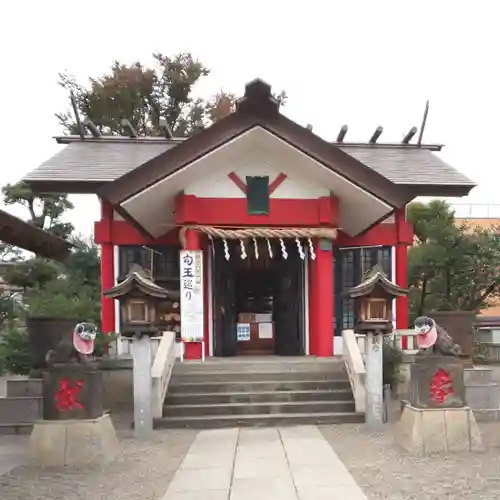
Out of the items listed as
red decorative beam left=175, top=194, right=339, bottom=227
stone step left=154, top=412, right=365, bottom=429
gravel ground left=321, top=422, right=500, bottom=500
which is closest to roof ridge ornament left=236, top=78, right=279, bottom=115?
red decorative beam left=175, top=194, right=339, bottom=227

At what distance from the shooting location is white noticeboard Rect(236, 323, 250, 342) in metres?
14.3

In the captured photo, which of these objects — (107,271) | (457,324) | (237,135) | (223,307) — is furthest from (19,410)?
(457,324)

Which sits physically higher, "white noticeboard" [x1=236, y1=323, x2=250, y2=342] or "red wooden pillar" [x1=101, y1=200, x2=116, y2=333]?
"red wooden pillar" [x1=101, y1=200, x2=116, y2=333]

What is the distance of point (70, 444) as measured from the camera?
7.49 meters

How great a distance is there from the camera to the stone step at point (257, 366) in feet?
36.1

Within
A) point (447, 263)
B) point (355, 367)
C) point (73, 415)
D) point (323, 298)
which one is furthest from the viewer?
point (447, 263)

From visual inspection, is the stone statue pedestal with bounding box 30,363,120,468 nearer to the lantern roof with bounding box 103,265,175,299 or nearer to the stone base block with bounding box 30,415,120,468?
the stone base block with bounding box 30,415,120,468

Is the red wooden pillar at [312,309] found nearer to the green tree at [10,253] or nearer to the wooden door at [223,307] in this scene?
the wooden door at [223,307]

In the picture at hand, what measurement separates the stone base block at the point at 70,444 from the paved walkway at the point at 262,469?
109 cm

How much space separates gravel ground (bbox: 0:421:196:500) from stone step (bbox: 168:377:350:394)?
2.03 m

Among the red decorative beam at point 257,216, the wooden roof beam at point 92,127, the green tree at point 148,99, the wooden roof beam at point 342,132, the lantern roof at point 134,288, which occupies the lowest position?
the lantern roof at point 134,288

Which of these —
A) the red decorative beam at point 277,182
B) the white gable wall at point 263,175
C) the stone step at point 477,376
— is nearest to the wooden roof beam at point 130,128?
the white gable wall at point 263,175

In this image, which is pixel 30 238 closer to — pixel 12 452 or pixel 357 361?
pixel 12 452

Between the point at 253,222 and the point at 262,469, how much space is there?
6.31 m
